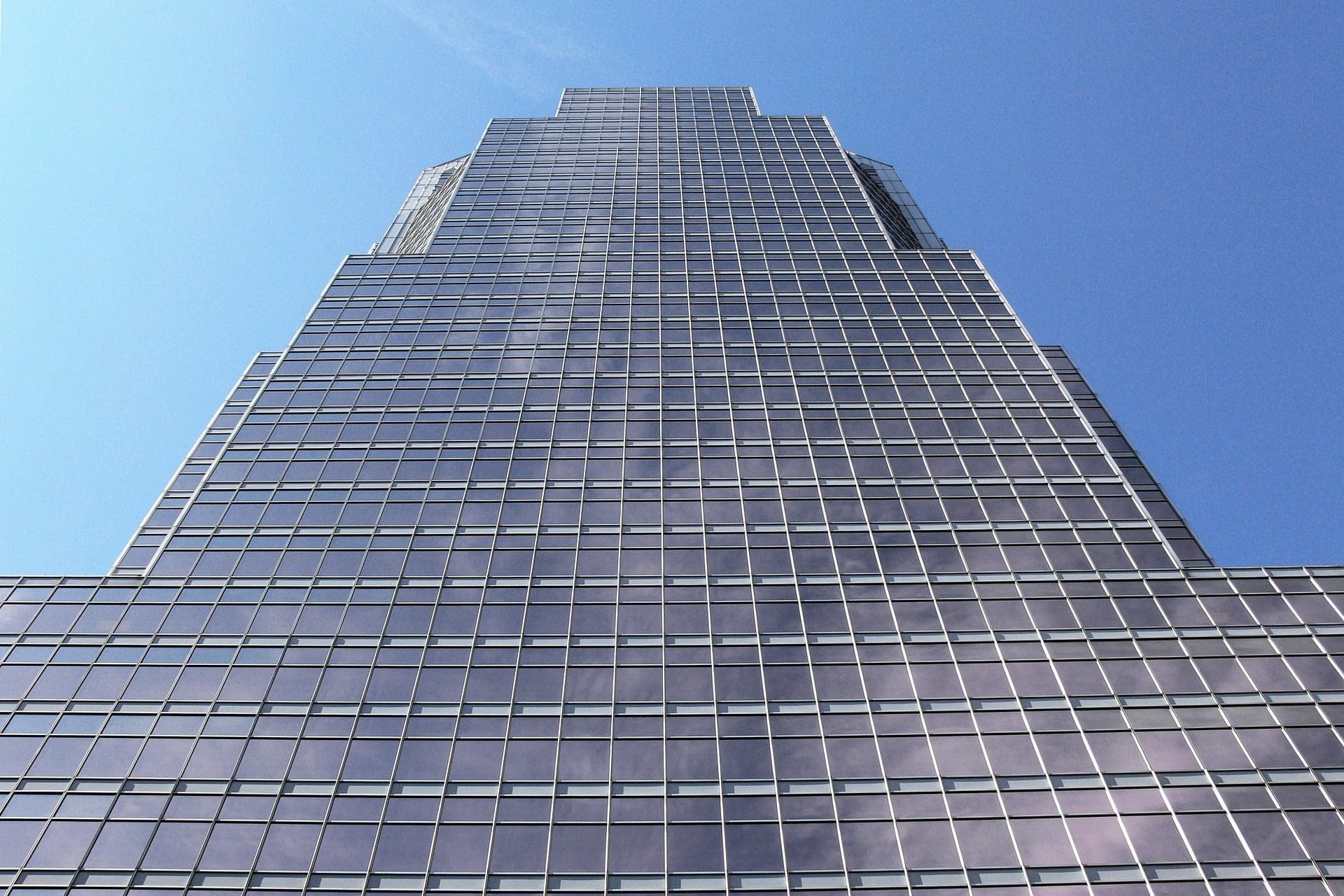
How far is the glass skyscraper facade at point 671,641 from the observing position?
111ft

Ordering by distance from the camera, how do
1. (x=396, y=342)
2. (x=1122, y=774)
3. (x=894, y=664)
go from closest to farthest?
(x=1122, y=774) < (x=894, y=664) < (x=396, y=342)

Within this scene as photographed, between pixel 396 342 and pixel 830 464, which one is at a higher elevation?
pixel 396 342

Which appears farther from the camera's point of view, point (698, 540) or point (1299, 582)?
point (698, 540)

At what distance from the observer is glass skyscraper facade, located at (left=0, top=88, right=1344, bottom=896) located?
111 ft

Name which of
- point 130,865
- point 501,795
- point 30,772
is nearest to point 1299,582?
point 501,795

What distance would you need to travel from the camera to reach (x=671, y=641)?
41531mm

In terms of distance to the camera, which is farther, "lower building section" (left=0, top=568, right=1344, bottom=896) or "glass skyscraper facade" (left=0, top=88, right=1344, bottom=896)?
"glass skyscraper facade" (left=0, top=88, right=1344, bottom=896)

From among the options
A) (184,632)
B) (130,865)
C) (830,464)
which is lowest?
(130,865)

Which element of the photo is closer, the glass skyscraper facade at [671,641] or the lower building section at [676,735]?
the lower building section at [676,735]

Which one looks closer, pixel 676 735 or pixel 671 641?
pixel 676 735

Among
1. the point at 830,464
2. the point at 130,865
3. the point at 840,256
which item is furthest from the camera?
the point at 840,256

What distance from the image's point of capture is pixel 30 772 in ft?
119

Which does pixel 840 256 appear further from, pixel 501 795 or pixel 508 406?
pixel 501 795

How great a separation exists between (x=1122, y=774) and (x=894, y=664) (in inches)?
330
